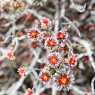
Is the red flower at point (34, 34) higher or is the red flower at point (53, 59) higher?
the red flower at point (34, 34)

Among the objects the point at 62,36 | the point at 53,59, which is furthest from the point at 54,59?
the point at 62,36

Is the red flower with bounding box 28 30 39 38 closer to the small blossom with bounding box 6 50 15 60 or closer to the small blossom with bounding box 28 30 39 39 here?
the small blossom with bounding box 28 30 39 39

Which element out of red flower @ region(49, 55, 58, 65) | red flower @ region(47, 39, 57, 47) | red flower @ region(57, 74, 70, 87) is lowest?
red flower @ region(57, 74, 70, 87)

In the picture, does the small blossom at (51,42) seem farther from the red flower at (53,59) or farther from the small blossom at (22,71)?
the small blossom at (22,71)

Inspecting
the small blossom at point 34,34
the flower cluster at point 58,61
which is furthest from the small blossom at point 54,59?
the small blossom at point 34,34

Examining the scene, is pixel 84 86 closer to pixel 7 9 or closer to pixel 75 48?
pixel 75 48

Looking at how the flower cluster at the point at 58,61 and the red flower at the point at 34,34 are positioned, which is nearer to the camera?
the flower cluster at the point at 58,61

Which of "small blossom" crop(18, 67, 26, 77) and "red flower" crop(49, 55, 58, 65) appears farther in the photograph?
"small blossom" crop(18, 67, 26, 77)

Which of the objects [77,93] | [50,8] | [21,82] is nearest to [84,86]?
[77,93]

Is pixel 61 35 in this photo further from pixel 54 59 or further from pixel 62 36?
pixel 54 59

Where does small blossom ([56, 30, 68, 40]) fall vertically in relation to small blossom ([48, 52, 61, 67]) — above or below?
above

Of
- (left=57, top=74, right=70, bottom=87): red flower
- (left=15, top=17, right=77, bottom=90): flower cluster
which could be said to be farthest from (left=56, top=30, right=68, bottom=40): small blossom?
(left=57, top=74, right=70, bottom=87): red flower
